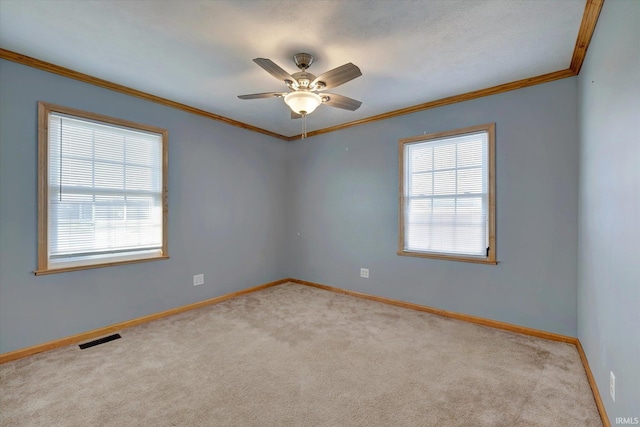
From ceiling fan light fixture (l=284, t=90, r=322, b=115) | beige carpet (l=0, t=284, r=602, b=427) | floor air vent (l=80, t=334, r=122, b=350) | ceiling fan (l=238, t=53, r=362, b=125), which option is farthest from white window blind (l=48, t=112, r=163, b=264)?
ceiling fan light fixture (l=284, t=90, r=322, b=115)

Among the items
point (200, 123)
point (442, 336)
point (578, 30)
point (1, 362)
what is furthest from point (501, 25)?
point (1, 362)

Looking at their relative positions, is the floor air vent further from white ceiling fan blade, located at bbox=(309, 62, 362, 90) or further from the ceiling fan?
white ceiling fan blade, located at bbox=(309, 62, 362, 90)

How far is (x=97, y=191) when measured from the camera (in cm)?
290

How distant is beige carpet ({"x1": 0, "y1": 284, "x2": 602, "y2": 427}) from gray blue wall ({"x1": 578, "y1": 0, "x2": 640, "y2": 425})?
0.44m

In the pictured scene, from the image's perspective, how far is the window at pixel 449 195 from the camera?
314cm

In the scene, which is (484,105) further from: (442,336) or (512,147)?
(442,336)

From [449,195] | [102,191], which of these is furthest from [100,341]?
[449,195]

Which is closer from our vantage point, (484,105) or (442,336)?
(442,336)

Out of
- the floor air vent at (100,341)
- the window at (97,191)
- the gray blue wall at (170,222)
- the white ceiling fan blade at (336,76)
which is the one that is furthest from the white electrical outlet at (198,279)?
the white ceiling fan blade at (336,76)

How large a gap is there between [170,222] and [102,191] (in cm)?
76

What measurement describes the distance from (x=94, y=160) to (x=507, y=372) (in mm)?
4184

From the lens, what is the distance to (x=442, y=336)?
2.83 metres

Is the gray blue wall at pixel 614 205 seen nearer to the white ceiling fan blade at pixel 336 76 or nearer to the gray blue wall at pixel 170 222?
the white ceiling fan blade at pixel 336 76

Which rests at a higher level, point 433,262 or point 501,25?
point 501,25
